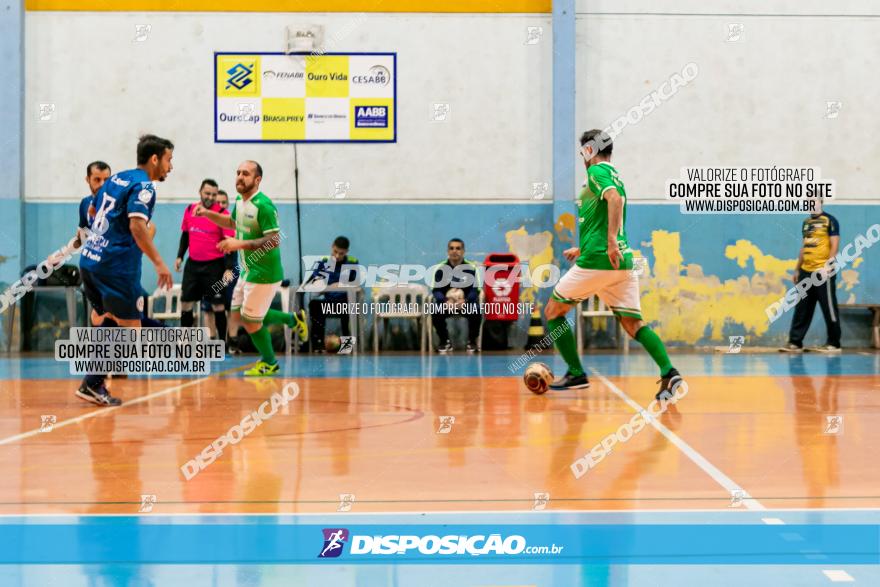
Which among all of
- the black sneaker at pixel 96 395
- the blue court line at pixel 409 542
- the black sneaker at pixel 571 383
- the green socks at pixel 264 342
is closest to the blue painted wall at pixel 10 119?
the green socks at pixel 264 342

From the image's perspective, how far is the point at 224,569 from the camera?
152 inches

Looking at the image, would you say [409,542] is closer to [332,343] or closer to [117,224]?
[117,224]

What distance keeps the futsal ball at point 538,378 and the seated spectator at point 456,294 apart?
6403mm

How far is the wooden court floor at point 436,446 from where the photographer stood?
525 cm

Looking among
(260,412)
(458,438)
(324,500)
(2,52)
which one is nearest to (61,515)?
(324,500)

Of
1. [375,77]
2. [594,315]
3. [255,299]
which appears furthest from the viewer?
[375,77]

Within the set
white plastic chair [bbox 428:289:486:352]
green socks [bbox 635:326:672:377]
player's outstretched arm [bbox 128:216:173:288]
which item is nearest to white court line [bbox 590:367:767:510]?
green socks [bbox 635:326:672:377]

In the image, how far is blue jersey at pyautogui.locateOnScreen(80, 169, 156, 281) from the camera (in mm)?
8703

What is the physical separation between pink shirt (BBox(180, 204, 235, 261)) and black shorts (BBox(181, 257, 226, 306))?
0.10 meters

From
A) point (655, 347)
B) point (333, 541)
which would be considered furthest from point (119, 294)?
point (333, 541)

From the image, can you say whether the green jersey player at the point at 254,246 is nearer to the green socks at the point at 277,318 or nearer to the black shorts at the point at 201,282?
the green socks at the point at 277,318

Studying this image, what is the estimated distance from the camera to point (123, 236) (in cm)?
885

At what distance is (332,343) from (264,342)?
173 inches

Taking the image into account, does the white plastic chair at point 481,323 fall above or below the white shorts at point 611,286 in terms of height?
below
